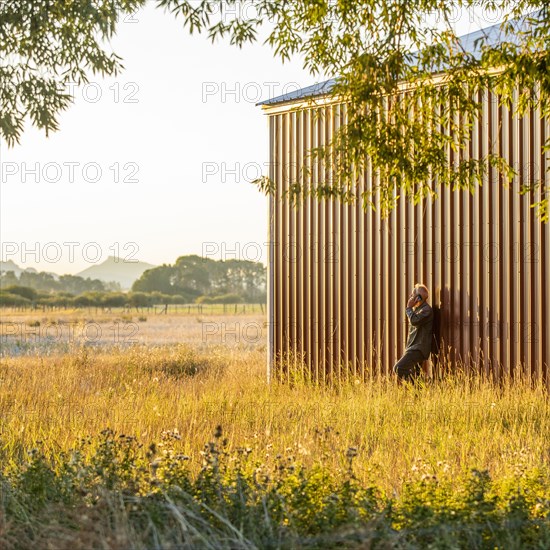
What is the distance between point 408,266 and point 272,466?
6.90 m

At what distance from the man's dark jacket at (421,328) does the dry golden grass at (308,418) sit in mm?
596

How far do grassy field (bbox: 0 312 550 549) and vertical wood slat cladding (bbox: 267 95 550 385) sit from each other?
2.23ft

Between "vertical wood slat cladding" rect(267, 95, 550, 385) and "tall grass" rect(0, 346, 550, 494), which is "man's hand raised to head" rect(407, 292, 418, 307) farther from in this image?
"tall grass" rect(0, 346, 550, 494)

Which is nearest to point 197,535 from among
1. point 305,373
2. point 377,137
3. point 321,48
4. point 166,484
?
point 166,484

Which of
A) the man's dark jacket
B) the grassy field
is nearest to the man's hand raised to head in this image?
the man's dark jacket

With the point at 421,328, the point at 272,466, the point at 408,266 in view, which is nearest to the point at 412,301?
the point at 421,328

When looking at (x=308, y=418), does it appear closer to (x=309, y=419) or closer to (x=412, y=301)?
(x=309, y=419)

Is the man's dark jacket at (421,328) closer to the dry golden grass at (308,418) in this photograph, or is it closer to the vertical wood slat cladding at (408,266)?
the vertical wood slat cladding at (408,266)

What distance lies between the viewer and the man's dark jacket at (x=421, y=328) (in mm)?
12766

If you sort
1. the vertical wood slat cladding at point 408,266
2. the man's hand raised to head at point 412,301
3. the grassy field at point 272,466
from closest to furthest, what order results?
the grassy field at point 272,466 → the vertical wood slat cladding at point 408,266 → the man's hand raised to head at point 412,301

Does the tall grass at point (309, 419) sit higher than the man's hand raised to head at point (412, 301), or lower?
lower

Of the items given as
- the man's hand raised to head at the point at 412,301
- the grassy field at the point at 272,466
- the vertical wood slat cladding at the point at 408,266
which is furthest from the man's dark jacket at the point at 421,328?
the grassy field at the point at 272,466

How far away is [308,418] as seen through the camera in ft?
32.9

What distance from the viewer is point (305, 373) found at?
1491 centimetres
